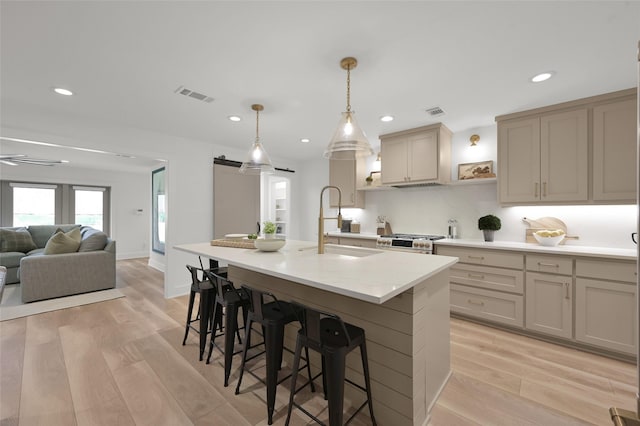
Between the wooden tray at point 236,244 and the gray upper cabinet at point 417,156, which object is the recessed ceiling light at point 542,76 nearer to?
the gray upper cabinet at point 417,156

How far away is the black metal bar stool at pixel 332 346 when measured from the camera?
1343 mm

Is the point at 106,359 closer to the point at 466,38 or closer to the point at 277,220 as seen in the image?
the point at 466,38

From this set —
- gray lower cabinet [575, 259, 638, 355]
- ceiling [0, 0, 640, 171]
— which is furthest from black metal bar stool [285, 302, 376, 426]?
gray lower cabinet [575, 259, 638, 355]

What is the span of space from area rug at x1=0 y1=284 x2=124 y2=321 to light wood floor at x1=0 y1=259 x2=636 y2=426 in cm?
46

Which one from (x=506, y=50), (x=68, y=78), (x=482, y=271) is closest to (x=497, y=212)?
(x=482, y=271)

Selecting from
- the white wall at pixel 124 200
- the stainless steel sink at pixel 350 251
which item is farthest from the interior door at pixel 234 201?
the white wall at pixel 124 200

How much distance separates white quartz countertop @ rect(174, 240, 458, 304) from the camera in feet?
4.12

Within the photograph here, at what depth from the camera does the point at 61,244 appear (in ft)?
13.3

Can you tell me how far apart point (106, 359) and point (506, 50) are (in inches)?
159

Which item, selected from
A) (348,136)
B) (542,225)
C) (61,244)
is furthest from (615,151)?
(61,244)

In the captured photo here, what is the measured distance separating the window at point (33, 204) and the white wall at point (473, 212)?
7.14m

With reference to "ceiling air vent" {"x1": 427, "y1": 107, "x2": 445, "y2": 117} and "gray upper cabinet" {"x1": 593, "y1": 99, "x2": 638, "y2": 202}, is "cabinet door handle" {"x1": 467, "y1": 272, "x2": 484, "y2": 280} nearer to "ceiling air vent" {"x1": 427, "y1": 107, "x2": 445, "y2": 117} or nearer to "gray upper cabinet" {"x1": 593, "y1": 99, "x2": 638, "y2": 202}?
"gray upper cabinet" {"x1": 593, "y1": 99, "x2": 638, "y2": 202}

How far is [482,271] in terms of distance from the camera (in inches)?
119

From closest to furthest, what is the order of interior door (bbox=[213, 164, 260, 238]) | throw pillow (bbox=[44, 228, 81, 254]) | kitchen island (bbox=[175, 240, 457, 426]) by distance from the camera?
kitchen island (bbox=[175, 240, 457, 426]) → throw pillow (bbox=[44, 228, 81, 254]) → interior door (bbox=[213, 164, 260, 238])
